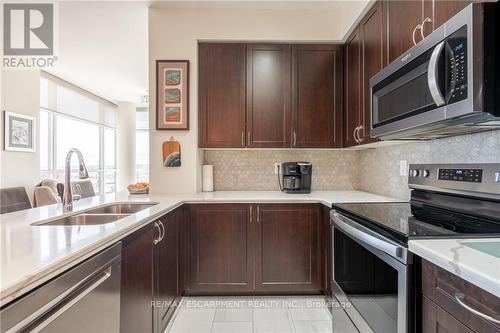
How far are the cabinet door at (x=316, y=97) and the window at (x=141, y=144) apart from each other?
18.7 ft

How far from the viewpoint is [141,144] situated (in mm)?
7461

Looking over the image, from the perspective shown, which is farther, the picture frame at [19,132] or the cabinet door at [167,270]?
the picture frame at [19,132]

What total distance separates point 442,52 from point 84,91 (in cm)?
623

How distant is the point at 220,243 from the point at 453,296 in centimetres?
177

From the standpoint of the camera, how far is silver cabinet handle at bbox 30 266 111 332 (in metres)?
0.72

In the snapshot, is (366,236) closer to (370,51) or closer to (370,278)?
(370,278)

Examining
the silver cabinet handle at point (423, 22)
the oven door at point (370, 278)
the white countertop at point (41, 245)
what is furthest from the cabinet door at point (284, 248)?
the silver cabinet handle at point (423, 22)

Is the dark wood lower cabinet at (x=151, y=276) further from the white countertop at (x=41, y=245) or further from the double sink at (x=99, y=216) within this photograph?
the double sink at (x=99, y=216)

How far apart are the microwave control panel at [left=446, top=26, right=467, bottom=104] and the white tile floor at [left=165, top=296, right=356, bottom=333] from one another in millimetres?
1368

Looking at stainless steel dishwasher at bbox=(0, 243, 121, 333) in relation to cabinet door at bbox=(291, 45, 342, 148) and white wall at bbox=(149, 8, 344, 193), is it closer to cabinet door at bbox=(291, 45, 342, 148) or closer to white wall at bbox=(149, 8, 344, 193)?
white wall at bbox=(149, 8, 344, 193)

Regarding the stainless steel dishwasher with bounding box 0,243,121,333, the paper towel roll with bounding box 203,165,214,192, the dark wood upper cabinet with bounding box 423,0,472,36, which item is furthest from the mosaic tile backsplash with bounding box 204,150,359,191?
the stainless steel dishwasher with bounding box 0,243,121,333

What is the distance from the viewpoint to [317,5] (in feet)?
8.49

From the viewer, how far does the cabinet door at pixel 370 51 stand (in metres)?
1.91

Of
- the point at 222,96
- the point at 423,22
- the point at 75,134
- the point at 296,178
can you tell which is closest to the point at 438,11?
the point at 423,22
